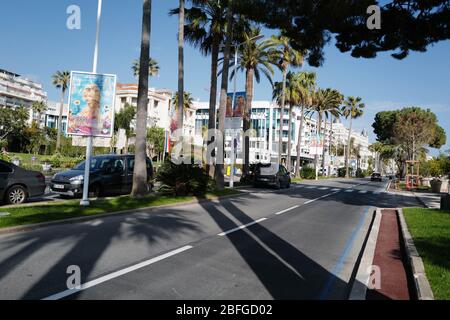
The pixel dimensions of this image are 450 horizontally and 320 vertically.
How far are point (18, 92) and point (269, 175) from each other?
359ft

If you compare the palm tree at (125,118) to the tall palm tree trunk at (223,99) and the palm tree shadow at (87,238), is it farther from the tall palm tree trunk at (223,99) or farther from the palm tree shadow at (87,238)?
the palm tree shadow at (87,238)

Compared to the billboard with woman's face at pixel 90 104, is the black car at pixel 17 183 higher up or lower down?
lower down

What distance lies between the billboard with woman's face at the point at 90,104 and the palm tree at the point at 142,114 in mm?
1956

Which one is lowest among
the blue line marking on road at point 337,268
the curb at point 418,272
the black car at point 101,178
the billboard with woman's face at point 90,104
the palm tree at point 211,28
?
the blue line marking on road at point 337,268

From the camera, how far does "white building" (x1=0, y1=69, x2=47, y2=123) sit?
98600 millimetres

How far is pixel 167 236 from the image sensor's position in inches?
342

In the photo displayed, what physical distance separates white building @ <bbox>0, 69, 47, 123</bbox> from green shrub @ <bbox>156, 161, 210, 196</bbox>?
276 ft

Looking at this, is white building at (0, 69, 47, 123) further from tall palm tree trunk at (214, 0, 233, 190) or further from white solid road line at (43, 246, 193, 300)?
white solid road line at (43, 246, 193, 300)

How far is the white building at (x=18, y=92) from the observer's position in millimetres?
98600

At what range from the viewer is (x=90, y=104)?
42.8 ft

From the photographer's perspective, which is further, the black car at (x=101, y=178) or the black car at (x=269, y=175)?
the black car at (x=269, y=175)

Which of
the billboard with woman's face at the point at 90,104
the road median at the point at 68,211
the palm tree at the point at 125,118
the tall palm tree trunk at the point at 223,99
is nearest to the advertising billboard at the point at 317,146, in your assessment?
the tall palm tree trunk at the point at 223,99

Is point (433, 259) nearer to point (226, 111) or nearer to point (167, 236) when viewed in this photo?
point (167, 236)
